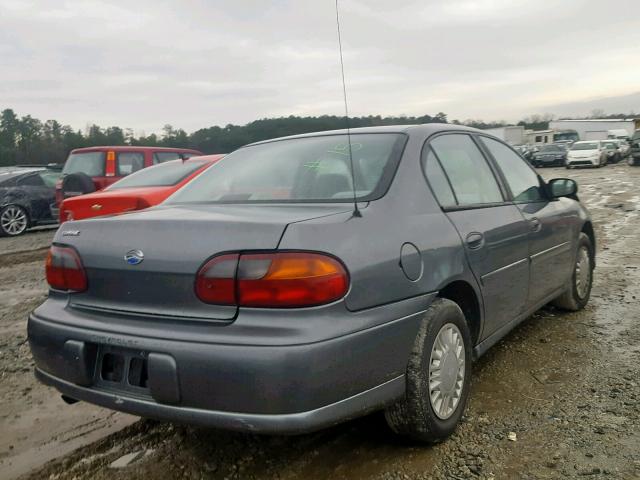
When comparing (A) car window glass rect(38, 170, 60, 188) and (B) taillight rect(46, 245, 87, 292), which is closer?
(B) taillight rect(46, 245, 87, 292)

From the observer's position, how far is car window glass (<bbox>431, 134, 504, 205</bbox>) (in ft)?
10.1

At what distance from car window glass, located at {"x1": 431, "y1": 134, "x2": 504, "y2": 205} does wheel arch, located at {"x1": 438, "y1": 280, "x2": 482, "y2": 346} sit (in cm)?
46

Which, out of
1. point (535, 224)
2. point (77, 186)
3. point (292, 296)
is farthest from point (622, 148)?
point (292, 296)

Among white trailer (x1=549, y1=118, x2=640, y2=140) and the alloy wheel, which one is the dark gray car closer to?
the alloy wheel

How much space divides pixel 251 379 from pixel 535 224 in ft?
7.91

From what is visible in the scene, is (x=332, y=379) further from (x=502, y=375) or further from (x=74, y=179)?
(x=74, y=179)

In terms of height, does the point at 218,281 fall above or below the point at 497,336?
above

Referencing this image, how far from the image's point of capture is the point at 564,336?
4121 millimetres

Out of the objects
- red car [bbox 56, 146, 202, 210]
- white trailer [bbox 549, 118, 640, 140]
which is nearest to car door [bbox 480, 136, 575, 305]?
red car [bbox 56, 146, 202, 210]

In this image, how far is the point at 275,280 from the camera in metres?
2.03

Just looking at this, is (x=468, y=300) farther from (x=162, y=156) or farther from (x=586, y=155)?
(x=586, y=155)

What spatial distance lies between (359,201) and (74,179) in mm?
6552

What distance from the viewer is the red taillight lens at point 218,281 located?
2072 millimetres

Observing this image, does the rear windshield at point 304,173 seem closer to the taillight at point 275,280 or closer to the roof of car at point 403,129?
the roof of car at point 403,129
